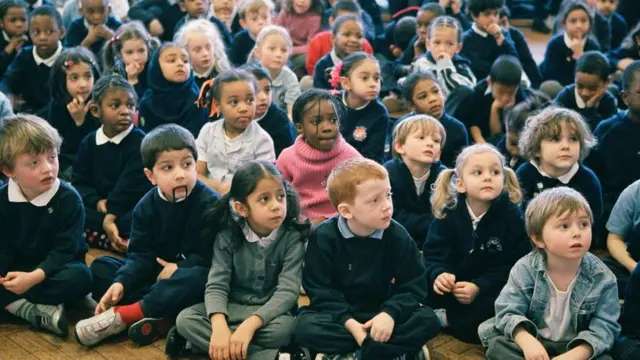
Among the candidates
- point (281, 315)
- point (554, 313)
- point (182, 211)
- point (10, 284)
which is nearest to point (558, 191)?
point (554, 313)

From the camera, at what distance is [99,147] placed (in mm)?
3531

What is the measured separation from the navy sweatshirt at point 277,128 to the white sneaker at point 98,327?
4.14 ft

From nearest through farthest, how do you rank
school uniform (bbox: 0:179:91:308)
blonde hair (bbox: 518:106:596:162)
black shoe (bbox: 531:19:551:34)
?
school uniform (bbox: 0:179:91:308) < blonde hair (bbox: 518:106:596:162) < black shoe (bbox: 531:19:551:34)

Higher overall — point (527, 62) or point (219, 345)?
point (527, 62)

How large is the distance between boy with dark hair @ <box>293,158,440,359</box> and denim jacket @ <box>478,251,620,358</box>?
222 mm

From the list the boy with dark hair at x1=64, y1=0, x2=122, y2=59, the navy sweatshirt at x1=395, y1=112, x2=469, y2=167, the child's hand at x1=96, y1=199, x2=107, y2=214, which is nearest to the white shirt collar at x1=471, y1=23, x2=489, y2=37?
the navy sweatshirt at x1=395, y1=112, x2=469, y2=167

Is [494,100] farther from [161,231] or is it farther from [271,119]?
[161,231]

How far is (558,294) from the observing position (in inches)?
98.5

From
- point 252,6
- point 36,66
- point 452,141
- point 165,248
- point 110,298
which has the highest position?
point 252,6

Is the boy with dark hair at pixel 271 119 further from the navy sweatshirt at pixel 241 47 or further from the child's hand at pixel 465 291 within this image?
the navy sweatshirt at pixel 241 47

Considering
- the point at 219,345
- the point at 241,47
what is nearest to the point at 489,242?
the point at 219,345

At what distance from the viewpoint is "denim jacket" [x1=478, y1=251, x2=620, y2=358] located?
8.07 feet

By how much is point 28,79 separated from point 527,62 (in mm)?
2872

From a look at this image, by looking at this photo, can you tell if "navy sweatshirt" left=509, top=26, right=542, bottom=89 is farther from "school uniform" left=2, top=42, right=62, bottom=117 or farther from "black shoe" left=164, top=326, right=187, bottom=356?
"black shoe" left=164, top=326, right=187, bottom=356
